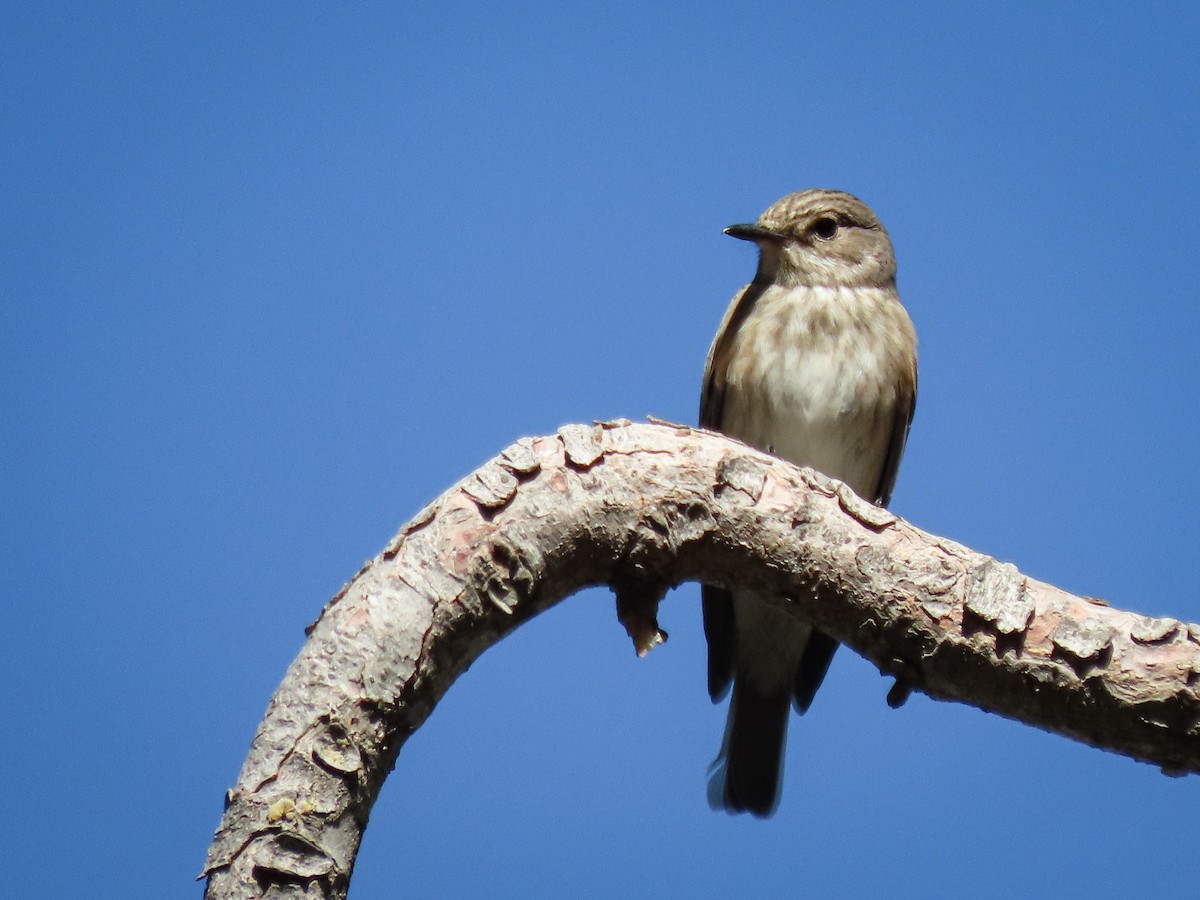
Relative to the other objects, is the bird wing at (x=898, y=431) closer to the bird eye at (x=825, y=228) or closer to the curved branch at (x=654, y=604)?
the bird eye at (x=825, y=228)

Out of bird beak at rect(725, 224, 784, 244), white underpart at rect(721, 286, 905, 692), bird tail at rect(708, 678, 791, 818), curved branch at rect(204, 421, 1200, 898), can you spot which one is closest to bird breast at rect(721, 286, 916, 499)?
white underpart at rect(721, 286, 905, 692)

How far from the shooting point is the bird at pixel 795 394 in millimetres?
4977

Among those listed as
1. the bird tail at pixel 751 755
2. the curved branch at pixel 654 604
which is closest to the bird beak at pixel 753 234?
the bird tail at pixel 751 755

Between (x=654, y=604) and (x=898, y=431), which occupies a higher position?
(x=898, y=431)

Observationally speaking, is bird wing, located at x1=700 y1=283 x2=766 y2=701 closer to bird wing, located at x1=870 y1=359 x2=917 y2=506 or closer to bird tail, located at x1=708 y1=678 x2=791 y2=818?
bird tail, located at x1=708 y1=678 x2=791 y2=818

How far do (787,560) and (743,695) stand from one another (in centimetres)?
214

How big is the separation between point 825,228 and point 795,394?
2.94ft

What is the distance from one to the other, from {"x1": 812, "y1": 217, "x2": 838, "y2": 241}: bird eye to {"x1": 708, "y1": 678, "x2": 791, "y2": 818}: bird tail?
1.83 metres

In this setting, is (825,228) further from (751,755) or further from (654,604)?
(654,604)

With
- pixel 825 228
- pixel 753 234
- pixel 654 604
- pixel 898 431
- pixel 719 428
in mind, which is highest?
pixel 825 228

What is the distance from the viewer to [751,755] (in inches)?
200

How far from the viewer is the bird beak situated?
17.3 feet

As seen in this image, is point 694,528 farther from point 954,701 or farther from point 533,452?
point 954,701

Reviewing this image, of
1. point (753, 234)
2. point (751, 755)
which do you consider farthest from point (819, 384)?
point (751, 755)
